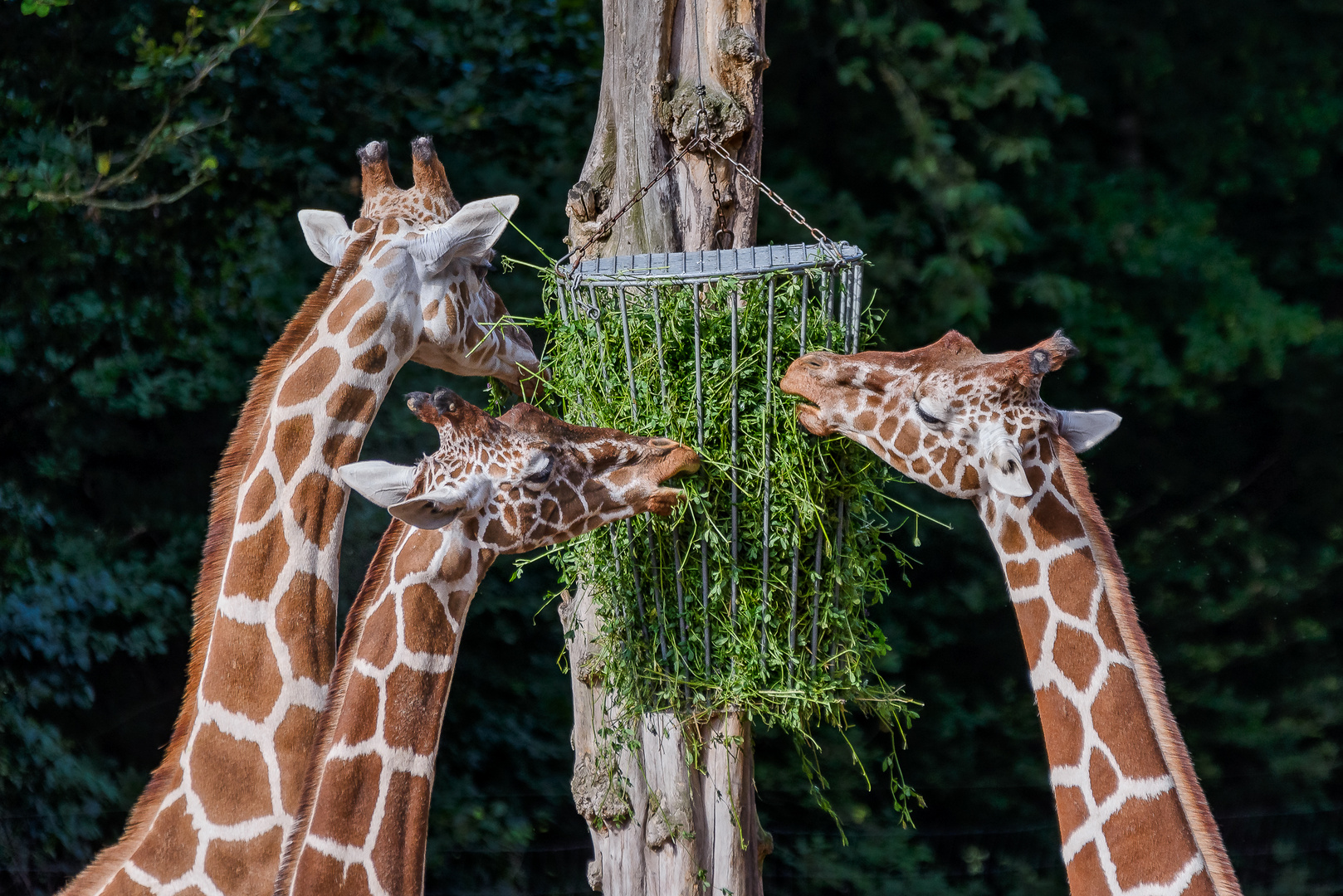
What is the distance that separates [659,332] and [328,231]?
2.96 ft

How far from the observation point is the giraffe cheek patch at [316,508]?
6.87ft

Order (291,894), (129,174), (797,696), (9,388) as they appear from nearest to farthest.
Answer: (291,894)
(797,696)
(129,174)
(9,388)

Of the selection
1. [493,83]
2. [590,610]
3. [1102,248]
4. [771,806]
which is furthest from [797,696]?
[1102,248]

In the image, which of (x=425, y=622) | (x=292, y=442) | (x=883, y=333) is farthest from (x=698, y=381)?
(x=883, y=333)

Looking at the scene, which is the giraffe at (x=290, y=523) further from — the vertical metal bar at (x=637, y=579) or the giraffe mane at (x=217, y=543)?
the vertical metal bar at (x=637, y=579)

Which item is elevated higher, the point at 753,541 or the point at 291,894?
the point at 753,541

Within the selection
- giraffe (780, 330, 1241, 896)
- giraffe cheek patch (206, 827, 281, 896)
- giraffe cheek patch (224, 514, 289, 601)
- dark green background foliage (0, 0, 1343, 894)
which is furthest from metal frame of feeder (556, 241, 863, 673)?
dark green background foliage (0, 0, 1343, 894)

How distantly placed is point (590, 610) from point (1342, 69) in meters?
4.83

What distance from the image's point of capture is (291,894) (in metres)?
1.64

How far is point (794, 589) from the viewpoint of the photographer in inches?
75.5

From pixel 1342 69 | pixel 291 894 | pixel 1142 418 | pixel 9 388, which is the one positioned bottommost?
pixel 291 894

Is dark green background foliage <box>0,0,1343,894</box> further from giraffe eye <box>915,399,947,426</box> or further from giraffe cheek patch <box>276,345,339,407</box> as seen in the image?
giraffe eye <box>915,399,947,426</box>

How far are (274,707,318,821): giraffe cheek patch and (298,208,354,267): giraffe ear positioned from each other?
0.90 m

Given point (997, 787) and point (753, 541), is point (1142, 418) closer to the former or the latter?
point (997, 787)
